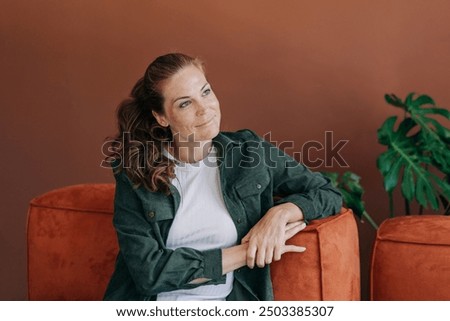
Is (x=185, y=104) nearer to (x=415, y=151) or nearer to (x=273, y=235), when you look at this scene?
(x=273, y=235)

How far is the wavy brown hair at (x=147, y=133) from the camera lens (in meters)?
1.65

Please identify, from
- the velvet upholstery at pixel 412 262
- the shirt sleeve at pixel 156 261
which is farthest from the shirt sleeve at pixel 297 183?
the shirt sleeve at pixel 156 261

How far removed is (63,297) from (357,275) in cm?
89

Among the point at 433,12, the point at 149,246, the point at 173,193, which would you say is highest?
the point at 433,12

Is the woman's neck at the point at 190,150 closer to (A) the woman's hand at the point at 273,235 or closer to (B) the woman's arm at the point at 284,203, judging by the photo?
(B) the woman's arm at the point at 284,203

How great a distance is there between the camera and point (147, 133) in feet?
5.76

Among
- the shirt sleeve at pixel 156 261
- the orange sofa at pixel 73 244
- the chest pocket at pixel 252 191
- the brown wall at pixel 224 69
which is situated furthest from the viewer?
the brown wall at pixel 224 69

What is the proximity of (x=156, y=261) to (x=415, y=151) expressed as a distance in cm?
116

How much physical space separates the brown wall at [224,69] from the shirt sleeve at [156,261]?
1056mm

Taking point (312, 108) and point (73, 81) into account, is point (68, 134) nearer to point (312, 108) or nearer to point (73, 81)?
point (73, 81)

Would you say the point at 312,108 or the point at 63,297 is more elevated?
the point at 312,108

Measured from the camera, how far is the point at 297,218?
1.63m
